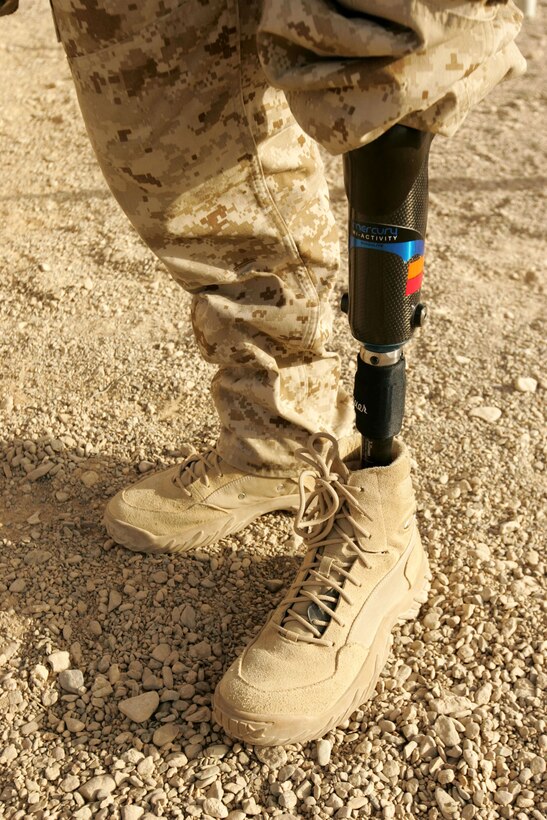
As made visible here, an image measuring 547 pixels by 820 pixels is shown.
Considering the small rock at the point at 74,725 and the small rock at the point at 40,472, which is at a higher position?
the small rock at the point at 40,472

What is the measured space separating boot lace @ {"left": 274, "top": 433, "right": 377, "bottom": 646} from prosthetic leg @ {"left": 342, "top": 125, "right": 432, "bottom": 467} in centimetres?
10

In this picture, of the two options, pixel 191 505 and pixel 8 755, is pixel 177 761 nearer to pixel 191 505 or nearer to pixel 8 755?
pixel 8 755

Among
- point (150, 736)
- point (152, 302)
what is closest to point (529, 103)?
point (152, 302)

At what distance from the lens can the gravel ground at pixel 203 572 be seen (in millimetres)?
1444

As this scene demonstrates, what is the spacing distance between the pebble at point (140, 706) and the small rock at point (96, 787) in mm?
121

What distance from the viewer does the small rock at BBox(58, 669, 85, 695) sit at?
158cm

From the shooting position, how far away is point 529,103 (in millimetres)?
3912

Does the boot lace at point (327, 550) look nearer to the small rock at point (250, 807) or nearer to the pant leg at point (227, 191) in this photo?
the pant leg at point (227, 191)

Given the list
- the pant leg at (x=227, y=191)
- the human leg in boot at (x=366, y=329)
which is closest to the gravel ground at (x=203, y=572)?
the human leg in boot at (x=366, y=329)

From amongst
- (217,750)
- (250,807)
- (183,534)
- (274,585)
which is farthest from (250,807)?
(183,534)

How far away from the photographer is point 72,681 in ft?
5.21

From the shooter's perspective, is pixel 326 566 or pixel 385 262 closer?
pixel 385 262

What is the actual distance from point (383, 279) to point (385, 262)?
3 cm

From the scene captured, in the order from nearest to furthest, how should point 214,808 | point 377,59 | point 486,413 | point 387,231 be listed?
1. point 377,59
2. point 387,231
3. point 214,808
4. point 486,413
